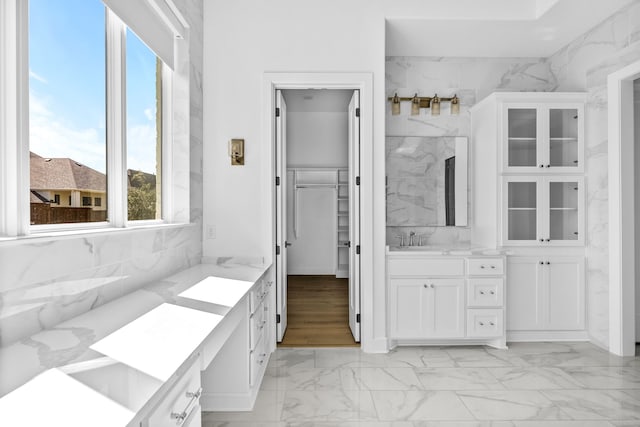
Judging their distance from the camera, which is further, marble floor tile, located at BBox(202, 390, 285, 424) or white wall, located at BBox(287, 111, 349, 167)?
white wall, located at BBox(287, 111, 349, 167)

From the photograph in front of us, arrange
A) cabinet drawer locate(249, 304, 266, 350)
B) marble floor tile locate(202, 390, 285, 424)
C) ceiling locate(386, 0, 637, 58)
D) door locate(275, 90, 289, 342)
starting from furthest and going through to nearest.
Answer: door locate(275, 90, 289, 342) < ceiling locate(386, 0, 637, 58) < cabinet drawer locate(249, 304, 266, 350) < marble floor tile locate(202, 390, 285, 424)

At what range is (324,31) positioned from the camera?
332cm

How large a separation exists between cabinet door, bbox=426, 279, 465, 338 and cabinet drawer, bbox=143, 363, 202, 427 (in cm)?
247

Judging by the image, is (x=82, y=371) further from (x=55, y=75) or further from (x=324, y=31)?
(x=324, y=31)

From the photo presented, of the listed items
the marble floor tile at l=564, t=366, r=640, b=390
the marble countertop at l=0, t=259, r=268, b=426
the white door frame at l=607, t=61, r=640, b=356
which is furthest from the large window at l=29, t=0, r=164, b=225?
the white door frame at l=607, t=61, r=640, b=356

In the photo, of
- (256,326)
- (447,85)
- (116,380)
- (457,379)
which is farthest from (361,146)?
(116,380)

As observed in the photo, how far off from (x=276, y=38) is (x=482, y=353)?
124 inches

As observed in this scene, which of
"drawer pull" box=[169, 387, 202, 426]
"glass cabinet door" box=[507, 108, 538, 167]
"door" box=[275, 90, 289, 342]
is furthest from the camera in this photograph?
"glass cabinet door" box=[507, 108, 538, 167]

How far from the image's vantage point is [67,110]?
1751 mm

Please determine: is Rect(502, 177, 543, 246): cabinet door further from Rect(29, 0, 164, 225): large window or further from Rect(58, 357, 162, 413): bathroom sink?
Rect(58, 357, 162, 413): bathroom sink

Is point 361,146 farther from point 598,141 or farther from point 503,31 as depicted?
point 598,141

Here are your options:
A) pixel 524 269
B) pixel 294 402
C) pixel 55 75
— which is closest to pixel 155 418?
pixel 55 75

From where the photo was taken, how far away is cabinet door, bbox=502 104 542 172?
11.7ft

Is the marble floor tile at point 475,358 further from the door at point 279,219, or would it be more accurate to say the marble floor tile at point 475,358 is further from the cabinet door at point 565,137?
the cabinet door at point 565,137
